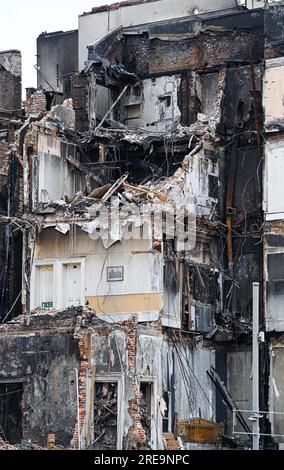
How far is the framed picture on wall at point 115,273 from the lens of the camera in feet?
156

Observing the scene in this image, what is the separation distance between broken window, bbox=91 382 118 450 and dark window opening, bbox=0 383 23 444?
272 centimetres

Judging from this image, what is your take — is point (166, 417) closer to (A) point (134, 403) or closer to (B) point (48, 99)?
(A) point (134, 403)

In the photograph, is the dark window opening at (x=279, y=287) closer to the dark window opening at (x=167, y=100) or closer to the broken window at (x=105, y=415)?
the broken window at (x=105, y=415)

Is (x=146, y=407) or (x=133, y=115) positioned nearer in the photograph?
(x=146, y=407)

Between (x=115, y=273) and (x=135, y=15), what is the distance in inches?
612

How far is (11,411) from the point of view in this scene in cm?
4528

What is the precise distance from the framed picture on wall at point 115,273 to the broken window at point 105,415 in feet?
15.9

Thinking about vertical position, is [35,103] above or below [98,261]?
above

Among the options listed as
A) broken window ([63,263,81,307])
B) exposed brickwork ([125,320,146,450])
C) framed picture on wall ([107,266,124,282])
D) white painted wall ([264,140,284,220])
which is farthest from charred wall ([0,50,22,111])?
exposed brickwork ([125,320,146,450])

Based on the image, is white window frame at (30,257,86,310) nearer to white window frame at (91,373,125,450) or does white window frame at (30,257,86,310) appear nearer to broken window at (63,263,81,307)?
broken window at (63,263,81,307)

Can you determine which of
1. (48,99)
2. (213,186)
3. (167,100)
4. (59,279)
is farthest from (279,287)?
(48,99)

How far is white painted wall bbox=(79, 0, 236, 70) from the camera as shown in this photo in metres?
58.4

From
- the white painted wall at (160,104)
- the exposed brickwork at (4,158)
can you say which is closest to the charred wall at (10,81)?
the exposed brickwork at (4,158)
